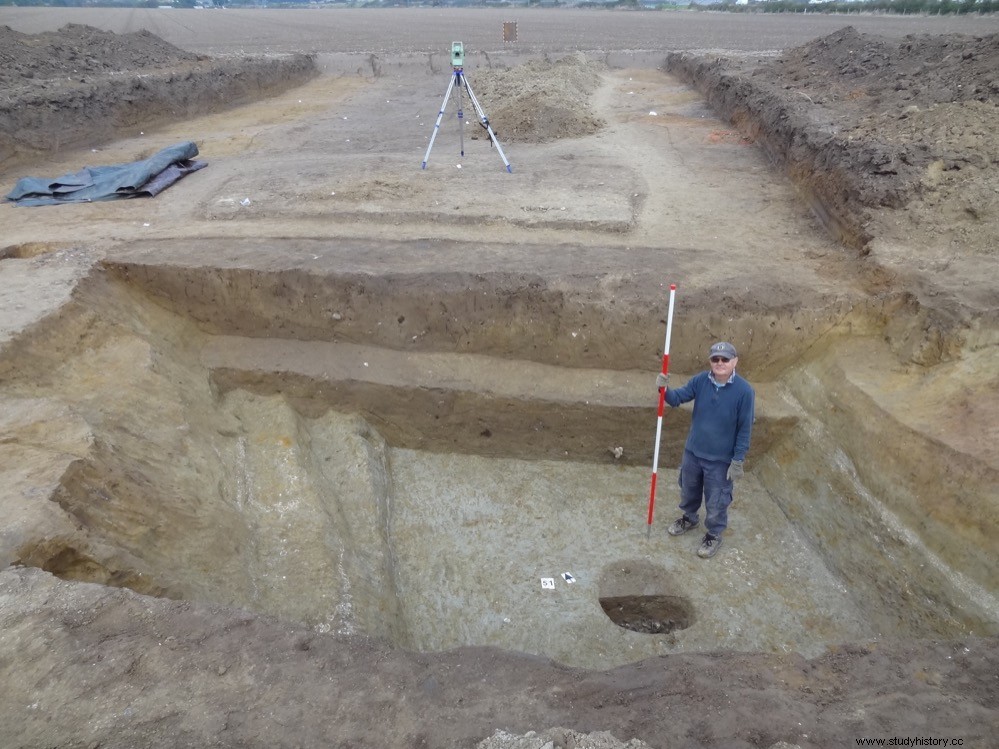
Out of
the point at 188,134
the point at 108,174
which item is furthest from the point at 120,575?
the point at 188,134

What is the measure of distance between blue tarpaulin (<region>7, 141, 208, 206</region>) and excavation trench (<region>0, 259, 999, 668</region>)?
2890 millimetres

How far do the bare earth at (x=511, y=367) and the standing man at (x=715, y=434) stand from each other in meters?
0.93

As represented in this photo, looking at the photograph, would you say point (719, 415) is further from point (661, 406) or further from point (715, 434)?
point (661, 406)

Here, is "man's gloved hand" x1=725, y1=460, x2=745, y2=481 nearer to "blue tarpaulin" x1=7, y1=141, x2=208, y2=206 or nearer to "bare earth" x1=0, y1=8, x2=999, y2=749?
"bare earth" x1=0, y1=8, x2=999, y2=749

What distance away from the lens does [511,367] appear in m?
6.29

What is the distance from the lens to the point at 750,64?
14.5 m

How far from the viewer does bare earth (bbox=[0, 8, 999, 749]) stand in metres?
2.93

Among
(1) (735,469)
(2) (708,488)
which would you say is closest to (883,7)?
(2) (708,488)

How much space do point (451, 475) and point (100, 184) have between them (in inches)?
263

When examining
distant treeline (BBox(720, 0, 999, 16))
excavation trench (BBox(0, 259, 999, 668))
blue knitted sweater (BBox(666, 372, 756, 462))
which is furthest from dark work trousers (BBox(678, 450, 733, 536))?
distant treeline (BBox(720, 0, 999, 16))

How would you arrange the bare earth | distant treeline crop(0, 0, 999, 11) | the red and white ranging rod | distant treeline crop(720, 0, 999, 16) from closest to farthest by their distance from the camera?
the bare earth, the red and white ranging rod, distant treeline crop(720, 0, 999, 16), distant treeline crop(0, 0, 999, 11)

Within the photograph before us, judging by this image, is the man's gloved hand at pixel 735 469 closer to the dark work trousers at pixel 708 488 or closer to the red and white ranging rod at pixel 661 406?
the dark work trousers at pixel 708 488

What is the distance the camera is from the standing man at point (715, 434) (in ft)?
14.3

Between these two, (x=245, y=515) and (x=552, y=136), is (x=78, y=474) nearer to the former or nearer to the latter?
(x=245, y=515)
